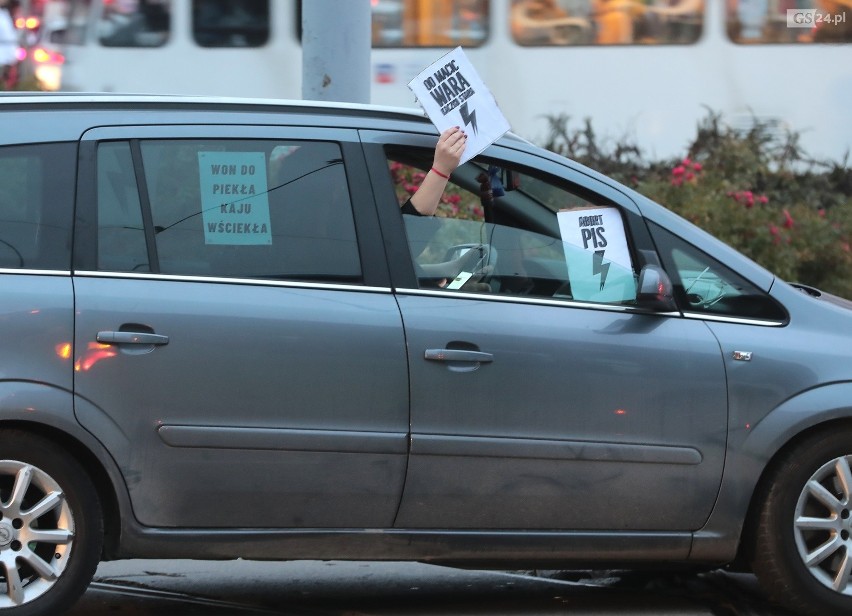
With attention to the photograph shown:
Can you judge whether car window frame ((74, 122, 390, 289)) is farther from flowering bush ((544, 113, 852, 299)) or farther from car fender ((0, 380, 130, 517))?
flowering bush ((544, 113, 852, 299))

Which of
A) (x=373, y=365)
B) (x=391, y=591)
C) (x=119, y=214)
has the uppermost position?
(x=119, y=214)

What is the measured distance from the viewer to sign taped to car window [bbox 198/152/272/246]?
439 cm

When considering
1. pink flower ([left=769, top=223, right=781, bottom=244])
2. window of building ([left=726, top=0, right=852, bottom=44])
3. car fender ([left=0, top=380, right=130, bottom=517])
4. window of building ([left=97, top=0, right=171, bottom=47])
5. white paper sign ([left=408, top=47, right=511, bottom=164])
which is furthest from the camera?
window of building ([left=97, top=0, right=171, bottom=47])

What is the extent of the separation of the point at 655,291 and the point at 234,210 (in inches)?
57.7

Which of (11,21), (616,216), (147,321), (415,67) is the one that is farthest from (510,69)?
(147,321)

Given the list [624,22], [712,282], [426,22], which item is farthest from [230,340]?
[624,22]

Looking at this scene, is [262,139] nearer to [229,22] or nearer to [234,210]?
[234,210]

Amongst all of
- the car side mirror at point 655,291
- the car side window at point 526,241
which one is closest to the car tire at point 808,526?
the car side mirror at point 655,291

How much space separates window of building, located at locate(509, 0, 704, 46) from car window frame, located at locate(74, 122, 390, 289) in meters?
7.69

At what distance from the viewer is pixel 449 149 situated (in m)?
4.55

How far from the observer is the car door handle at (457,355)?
4344mm

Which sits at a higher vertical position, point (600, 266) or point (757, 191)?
point (600, 266)

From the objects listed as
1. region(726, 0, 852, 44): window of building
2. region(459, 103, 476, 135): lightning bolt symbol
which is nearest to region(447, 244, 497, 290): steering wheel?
region(459, 103, 476, 135): lightning bolt symbol

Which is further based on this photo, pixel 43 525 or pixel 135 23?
pixel 135 23
